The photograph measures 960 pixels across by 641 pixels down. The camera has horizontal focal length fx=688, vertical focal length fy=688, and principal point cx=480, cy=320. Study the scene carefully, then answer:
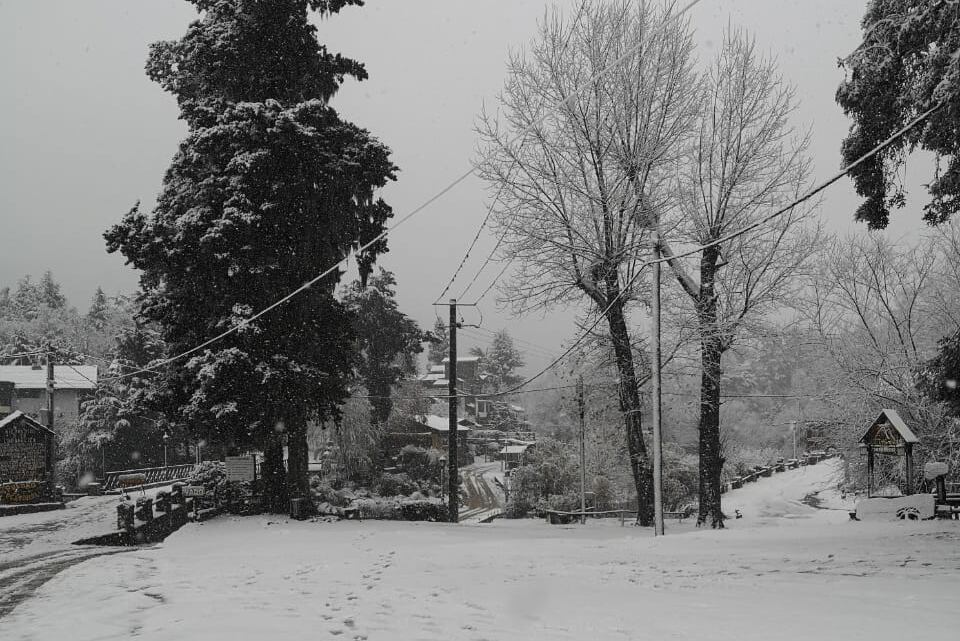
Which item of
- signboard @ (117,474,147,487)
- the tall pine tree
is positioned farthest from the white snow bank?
signboard @ (117,474,147,487)

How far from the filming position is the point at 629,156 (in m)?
20.5

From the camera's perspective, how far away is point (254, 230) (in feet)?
61.0

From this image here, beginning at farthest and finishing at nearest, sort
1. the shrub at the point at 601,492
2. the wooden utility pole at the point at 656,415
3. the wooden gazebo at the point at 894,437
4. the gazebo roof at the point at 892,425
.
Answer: the shrub at the point at 601,492, the wooden gazebo at the point at 894,437, the gazebo roof at the point at 892,425, the wooden utility pole at the point at 656,415

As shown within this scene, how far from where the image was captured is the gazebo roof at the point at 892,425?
17094 millimetres

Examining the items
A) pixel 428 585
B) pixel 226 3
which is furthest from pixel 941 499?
pixel 226 3

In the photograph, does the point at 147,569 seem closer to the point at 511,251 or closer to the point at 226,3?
the point at 511,251

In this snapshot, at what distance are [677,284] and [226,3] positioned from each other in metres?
15.6

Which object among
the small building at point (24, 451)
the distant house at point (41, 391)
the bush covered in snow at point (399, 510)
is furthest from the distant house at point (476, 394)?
the bush covered in snow at point (399, 510)

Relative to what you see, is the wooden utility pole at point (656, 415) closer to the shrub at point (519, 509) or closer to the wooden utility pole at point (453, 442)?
the wooden utility pole at point (453, 442)

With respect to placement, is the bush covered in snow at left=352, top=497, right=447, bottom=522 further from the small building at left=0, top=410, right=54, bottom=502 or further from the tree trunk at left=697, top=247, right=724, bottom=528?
the small building at left=0, top=410, right=54, bottom=502

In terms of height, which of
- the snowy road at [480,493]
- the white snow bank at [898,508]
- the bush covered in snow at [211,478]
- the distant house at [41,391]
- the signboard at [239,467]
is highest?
the distant house at [41,391]

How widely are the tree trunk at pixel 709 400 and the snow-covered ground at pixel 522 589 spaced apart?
5.32m

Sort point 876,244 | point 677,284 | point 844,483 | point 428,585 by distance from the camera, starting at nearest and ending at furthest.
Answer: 1. point 428,585
2. point 677,284
3. point 876,244
4. point 844,483

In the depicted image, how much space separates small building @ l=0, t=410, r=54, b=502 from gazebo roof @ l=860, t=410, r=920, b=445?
33.4 metres
